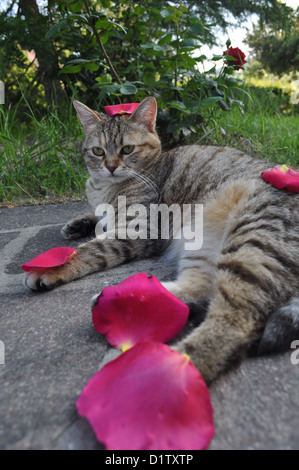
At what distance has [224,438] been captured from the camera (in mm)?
773

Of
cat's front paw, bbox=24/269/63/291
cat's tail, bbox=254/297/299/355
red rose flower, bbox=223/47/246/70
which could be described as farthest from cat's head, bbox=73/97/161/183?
cat's tail, bbox=254/297/299/355

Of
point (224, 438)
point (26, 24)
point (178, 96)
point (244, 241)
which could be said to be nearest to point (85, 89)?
point (26, 24)

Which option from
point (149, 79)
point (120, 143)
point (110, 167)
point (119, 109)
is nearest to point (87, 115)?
point (119, 109)

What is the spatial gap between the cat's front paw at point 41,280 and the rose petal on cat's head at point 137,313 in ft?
1.75

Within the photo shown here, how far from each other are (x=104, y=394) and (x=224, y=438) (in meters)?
0.28

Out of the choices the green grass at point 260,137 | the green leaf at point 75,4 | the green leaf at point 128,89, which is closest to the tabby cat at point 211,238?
the green leaf at point 128,89

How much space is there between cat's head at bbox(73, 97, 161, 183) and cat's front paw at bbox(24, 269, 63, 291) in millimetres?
941

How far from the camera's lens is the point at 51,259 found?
1.64m

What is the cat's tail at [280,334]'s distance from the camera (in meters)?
1.06

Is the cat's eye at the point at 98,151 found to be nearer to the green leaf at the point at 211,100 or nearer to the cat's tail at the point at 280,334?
the green leaf at the point at 211,100

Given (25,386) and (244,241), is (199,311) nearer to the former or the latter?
(244,241)

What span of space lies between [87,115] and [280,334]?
81.1 inches

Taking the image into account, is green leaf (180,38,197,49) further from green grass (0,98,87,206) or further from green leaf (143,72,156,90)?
green grass (0,98,87,206)

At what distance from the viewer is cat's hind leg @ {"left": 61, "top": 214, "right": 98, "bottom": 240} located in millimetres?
2307
